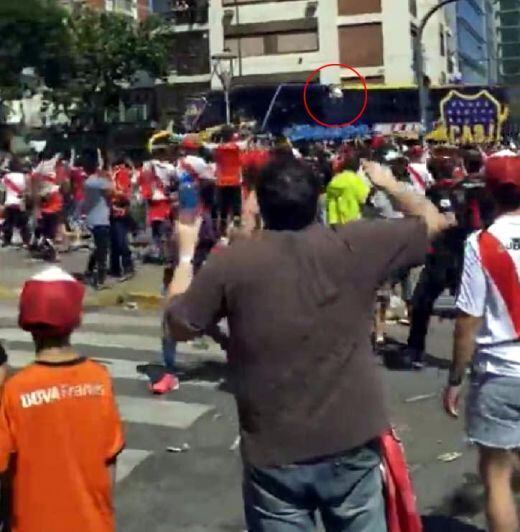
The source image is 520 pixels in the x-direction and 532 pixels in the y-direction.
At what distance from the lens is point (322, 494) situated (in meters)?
3.88

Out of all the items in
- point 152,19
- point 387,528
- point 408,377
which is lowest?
point 408,377

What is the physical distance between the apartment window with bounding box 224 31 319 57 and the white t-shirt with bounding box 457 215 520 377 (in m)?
62.0

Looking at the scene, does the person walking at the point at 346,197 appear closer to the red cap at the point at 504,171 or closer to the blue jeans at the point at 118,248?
the blue jeans at the point at 118,248

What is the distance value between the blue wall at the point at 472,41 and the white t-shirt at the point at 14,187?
6817cm

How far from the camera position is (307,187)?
3.91 m

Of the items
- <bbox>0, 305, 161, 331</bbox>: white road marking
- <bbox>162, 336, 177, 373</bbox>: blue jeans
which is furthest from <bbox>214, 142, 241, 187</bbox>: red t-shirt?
<bbox>162, 336, 177, 373</bbox>: blue jeans

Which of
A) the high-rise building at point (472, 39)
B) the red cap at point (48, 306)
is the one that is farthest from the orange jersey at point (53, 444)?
the high-rise building at point (472, 39)

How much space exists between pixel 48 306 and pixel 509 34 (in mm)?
176749

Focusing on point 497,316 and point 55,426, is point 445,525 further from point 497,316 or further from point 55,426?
→ point 55,426

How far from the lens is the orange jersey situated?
3787 millimetres

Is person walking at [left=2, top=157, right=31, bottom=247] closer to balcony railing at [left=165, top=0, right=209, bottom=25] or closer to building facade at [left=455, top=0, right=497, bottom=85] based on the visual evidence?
balcony railing at [left=165, top=0, right=209, bottom=25]

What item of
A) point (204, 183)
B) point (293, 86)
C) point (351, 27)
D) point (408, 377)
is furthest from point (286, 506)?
point (351, 27)

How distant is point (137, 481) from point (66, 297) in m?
3.46

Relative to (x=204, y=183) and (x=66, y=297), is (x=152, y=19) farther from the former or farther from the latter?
(x=66, y=297)
